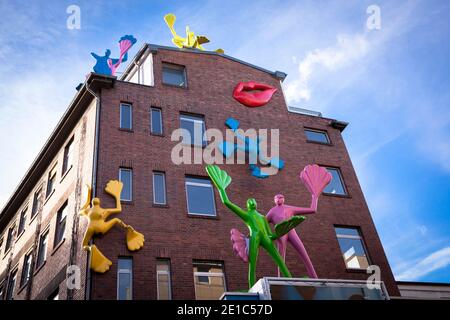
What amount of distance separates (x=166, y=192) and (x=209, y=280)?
3.44 meters

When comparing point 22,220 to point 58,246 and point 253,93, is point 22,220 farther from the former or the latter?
point 253,93

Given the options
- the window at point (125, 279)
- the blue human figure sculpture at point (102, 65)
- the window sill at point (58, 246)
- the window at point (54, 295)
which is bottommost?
the window at point (125, 279)

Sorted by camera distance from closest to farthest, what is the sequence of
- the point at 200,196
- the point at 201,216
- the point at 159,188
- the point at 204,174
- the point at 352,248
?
the point at 201,216, the point at 159,188, the point at 200,196, the point at 204,174, the point at 352,248

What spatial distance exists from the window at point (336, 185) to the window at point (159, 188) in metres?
7.26

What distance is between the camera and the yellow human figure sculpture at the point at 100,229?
1420cm

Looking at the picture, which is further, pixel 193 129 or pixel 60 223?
pixel 193 129

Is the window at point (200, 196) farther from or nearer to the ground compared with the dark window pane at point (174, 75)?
nearer to the ground

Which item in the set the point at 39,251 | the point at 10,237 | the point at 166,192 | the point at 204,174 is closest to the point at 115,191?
the point at 166,192

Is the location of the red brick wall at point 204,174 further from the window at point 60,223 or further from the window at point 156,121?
the window at point 60,223

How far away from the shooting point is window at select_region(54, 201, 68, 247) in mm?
18191

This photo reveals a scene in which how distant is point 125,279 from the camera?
1452cm

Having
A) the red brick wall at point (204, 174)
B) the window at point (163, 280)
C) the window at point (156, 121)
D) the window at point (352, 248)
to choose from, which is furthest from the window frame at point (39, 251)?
the window at point (352, 248)
